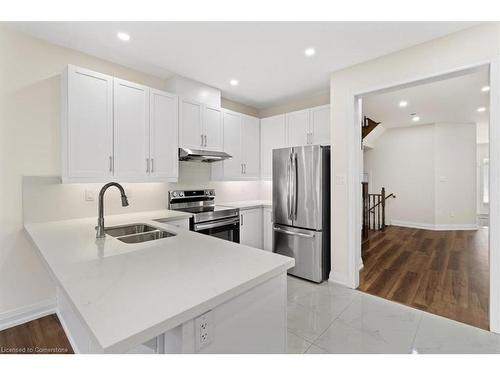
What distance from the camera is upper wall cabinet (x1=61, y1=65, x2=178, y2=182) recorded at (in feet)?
7.50

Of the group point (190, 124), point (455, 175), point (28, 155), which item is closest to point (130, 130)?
point (190, 124)

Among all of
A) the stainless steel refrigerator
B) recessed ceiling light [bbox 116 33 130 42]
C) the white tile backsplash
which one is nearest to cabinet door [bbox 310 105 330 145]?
the stainless steel refrigerator

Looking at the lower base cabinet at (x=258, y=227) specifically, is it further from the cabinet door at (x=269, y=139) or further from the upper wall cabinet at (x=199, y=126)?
the upper wall cabinet at (x=199, y=126)

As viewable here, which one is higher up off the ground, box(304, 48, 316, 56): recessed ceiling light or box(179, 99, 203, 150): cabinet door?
box(304, 48, 316, 56): recessed ceiling light

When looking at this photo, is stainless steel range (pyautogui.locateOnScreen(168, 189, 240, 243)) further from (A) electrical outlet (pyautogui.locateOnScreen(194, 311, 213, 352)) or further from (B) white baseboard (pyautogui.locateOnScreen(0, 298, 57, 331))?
(A) electrical outlet (pyautogui.locateOnScreen(194, 311, 213, 352))

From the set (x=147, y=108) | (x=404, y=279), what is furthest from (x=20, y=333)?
(x=404, y=279)

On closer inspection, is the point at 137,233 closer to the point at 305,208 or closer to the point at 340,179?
the point at 305,208

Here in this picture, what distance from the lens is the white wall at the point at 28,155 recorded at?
7.20 ft

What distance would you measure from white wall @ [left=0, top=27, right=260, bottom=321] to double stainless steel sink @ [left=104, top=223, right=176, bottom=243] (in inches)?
30.9

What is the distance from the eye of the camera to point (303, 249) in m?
3.22
